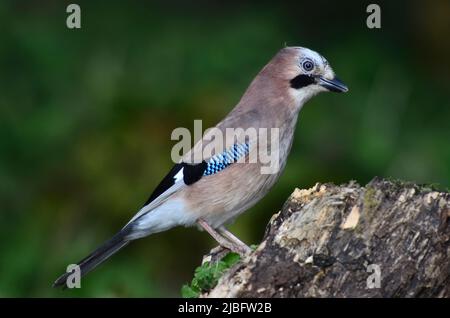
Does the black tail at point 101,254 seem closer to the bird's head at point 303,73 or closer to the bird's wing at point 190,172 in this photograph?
the bird's wing at point 190,172

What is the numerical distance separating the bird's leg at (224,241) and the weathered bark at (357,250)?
1.00 metres

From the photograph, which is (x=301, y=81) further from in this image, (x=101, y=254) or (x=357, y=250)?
(x=357, y=250)

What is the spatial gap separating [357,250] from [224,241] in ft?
5.42

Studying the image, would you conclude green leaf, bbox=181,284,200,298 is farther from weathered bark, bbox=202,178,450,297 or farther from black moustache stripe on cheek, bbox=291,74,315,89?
black moustache stripe on cheek, bbox=291,74,315,89

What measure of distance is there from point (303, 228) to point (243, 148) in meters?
1.49

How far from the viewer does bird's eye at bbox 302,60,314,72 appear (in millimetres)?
6512

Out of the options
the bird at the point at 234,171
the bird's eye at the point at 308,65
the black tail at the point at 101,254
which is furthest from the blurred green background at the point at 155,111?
the bird's eye at the point at 308,65

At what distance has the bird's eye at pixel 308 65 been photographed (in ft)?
21.4

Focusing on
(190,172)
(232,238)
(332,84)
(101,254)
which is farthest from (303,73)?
(101,254)

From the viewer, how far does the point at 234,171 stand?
20.7 feet

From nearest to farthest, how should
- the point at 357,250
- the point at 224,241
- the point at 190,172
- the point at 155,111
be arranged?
the point at 357,250, the point at 224,241, the point at 190,172, the point at 155,111

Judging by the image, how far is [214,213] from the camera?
21.0ft

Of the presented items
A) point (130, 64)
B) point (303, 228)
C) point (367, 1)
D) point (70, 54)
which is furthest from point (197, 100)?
point (303, 228)

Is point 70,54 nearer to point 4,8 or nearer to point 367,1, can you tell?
point 4,8
